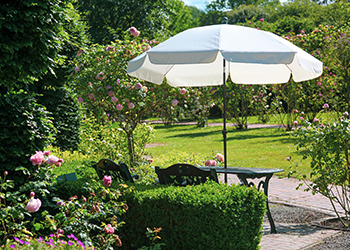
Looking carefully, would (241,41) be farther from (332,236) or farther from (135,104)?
(135,104)

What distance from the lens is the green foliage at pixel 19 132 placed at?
4.22 m

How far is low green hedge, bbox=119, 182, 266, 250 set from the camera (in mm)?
3750

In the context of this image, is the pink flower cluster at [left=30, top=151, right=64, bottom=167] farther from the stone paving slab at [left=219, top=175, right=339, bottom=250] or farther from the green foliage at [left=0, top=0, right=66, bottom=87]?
the stone paving slab at [left=219, top=175, right=339, bottom=250]

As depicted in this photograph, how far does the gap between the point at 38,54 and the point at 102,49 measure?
3686mm

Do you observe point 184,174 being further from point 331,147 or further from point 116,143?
point 116,143

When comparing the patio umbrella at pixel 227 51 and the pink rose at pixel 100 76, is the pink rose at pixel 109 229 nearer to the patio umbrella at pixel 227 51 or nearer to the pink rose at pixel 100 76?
the patio umbrella at pixel 227 51

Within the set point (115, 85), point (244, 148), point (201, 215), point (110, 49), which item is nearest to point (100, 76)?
point (115, 85)

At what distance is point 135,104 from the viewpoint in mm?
7254

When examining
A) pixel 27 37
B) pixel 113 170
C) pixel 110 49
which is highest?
pixel 110 49

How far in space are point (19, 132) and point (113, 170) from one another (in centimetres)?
121

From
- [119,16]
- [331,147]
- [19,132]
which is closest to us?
[19,132]

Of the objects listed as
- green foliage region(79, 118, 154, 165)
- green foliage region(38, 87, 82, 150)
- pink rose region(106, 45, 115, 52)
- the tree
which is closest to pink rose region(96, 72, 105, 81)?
pink rose region(106, 45, 115, 52)

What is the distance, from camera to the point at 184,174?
4508 millimetres

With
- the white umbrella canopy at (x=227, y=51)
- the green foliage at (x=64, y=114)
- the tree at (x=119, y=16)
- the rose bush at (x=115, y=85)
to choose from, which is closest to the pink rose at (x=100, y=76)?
the rose bush at (x=115, y=85)
